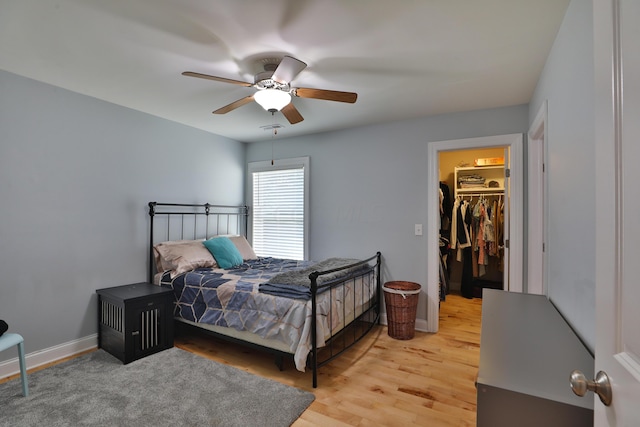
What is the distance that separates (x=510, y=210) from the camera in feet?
9.87

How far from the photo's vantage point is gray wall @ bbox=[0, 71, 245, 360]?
242 cm

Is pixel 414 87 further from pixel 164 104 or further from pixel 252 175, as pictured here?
pixel 252 175

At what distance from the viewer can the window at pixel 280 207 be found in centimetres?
→ 426

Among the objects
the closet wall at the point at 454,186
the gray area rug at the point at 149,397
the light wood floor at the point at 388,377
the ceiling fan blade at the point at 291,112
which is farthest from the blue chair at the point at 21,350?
the closet wall at the point at 454,186

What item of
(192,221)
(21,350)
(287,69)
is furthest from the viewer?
(192,221)

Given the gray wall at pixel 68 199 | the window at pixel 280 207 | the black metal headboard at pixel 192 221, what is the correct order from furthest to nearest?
the window at pixel 280 207
the black metal headboard at pixel 192 221
the gray wall at pixel 68 199

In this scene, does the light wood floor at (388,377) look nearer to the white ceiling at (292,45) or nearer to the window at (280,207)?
the window at (280,207)

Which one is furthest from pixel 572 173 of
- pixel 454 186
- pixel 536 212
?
pixel 454 186

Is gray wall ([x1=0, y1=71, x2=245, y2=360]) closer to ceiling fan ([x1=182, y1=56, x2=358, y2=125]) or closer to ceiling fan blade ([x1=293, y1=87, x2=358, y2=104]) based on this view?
ceiling fan ([x1=182, y1=56, x2=358, y2=125])

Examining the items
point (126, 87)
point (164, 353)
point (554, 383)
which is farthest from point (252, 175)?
point (554, 383)

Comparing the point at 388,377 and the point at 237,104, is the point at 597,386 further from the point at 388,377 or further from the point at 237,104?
the point at 237,104

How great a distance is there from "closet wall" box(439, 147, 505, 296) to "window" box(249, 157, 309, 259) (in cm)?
258

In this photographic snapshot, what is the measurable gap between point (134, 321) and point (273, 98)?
2.26 meters

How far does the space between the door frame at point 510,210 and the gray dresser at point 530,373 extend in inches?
66.5
